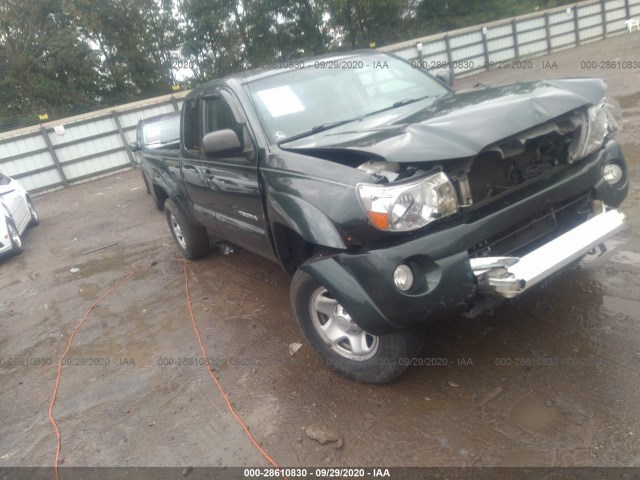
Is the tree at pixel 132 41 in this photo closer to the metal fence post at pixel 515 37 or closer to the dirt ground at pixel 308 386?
the metal fence post at pixel 515 37

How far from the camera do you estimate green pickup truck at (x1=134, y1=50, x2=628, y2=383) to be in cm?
231

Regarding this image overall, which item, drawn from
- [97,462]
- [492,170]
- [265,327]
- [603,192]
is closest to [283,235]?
[265,327]

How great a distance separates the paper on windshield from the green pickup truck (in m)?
0.01

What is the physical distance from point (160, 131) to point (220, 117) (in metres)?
5.72

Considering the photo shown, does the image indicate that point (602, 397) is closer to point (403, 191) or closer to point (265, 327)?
point (403, 191)

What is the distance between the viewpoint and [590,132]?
2703 mm

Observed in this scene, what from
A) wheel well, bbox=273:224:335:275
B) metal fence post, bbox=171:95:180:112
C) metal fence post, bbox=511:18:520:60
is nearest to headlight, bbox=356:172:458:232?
wheel well, bbox=273:224:335:275

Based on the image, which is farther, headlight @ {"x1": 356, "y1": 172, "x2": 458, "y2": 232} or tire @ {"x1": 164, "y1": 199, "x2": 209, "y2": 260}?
tire @ {"x1": 164, "y1": 199, "x2": 209, "y2": 260}

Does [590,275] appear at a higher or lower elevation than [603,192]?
lower

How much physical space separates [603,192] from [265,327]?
2540 millimetres

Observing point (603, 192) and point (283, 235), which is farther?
point (283, 235)

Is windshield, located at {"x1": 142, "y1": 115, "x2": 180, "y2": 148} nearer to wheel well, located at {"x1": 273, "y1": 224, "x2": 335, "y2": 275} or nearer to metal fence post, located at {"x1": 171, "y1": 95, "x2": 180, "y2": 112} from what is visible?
wheel well, located at {"x1": 273, "y1": 224, "x2": 335, "y2": 275}

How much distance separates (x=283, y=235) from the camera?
316 centimetres

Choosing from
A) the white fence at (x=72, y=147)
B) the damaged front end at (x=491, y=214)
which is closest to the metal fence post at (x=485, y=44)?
the white fence at (x=72, y=147)
